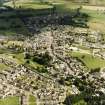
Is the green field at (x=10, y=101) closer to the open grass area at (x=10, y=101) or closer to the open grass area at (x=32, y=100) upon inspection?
the open grass area at (x=10, y=101)

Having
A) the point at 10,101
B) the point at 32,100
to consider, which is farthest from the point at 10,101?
the point at 32,100

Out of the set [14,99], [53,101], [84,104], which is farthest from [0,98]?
[84,104]

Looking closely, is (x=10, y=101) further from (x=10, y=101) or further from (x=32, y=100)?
(x=32, y=100)

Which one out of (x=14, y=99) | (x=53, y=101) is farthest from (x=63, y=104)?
(x=14, y=99)

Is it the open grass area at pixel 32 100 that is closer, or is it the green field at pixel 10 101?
the green field at pixel 10 101

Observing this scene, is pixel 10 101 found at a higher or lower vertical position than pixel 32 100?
higher

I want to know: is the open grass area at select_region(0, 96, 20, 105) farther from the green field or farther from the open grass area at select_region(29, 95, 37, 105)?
the open grass area at select_region(29, 95, 37, 105)

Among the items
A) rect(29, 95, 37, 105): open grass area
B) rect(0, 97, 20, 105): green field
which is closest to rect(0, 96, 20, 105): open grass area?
rect(0, 97, 20, 105): green field

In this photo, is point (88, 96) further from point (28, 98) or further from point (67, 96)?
point (28, 98)

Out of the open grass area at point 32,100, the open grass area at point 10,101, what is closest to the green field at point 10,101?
the open grass area at point 10,101

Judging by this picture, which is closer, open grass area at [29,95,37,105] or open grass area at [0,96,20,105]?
open grass area at [0,96,20,105]

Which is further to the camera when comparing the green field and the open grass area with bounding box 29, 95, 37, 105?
the open grass area with bounding box 29, 95, 37, 105
